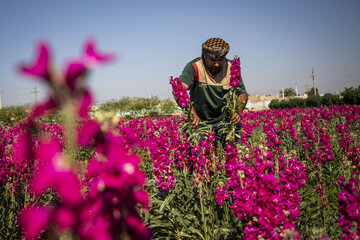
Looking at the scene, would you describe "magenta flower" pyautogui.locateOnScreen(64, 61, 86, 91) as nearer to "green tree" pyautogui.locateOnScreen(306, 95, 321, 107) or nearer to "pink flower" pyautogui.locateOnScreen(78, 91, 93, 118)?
Answer: "pink flower" pyautogui.locateOnScreen(78, 91, 93, 118)

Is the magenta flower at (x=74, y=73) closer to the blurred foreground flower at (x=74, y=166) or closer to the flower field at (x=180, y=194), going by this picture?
the blurred foreground flower at (x=74, y=166)

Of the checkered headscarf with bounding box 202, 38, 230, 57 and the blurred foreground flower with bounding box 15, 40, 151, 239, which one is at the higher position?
the checkered headscarf with bounding box 202, 38, 230, 57

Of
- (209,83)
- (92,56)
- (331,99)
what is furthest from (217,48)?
(331,99)

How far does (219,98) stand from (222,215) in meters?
2.25

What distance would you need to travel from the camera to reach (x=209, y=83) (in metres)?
4.87

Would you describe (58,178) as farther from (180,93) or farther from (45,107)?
(180,93)

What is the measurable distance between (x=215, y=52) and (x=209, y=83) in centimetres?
72

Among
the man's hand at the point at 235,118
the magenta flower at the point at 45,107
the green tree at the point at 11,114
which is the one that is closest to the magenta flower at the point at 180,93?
the man's hand at the point at 235,118

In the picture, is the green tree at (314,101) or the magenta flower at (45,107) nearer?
the magenta flower at (45,107)

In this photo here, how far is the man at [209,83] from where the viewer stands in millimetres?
4512

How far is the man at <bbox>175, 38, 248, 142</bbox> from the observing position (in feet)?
14.8

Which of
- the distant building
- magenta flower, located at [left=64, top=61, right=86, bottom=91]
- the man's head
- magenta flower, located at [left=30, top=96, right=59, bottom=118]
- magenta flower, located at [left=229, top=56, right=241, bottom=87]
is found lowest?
the distant building

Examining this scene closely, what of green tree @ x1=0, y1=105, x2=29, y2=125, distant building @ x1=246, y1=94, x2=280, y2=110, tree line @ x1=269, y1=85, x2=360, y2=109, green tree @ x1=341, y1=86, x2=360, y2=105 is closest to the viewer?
green tree @ x1=341, y1=86, x2=360, y2=105

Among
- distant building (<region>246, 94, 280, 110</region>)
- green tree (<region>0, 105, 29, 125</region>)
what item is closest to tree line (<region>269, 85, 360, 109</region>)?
distant building (<region>246, 94, 280, 110</region>)
